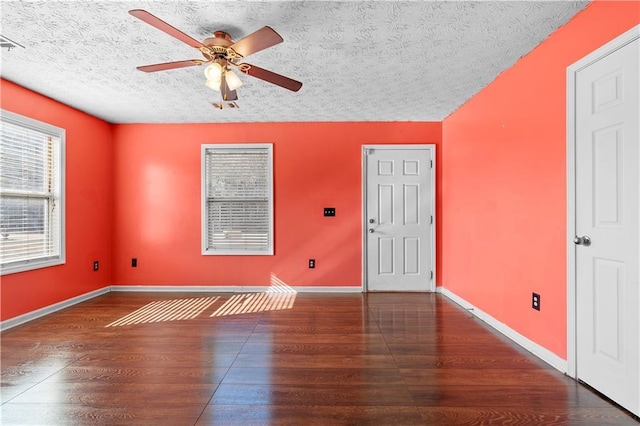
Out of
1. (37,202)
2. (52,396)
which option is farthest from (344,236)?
(37,202)

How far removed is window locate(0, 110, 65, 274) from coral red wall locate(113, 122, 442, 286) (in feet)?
2.91

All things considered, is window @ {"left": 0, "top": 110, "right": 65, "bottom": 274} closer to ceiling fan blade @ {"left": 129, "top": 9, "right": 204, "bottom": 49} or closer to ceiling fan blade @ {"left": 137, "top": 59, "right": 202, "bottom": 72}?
ceiling fan blade @ {"left": 137, "top": 59, "right": 202, "bottom": 72}

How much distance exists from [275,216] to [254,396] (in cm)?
270

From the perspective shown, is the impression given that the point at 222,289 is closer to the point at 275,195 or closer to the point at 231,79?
the point at 275,195

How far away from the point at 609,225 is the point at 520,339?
1252mm

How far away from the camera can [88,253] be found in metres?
4.03

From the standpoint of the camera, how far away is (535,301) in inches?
95.6

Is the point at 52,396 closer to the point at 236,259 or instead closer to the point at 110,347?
the point at 110,347

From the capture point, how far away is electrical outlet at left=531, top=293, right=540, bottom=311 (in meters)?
2.39

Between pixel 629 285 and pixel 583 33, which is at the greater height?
pixel 583 33

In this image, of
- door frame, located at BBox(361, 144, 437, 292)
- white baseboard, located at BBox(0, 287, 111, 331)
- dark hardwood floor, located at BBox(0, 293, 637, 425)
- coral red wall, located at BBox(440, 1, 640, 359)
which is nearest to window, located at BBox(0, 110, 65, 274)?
white baseboard, located at BBox(0, 287, 111, 331)

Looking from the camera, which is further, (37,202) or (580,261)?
(37,202)

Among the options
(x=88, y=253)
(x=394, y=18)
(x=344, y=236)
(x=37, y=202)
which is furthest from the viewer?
(x=344, y=236)

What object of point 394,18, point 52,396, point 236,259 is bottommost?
point 52,396
